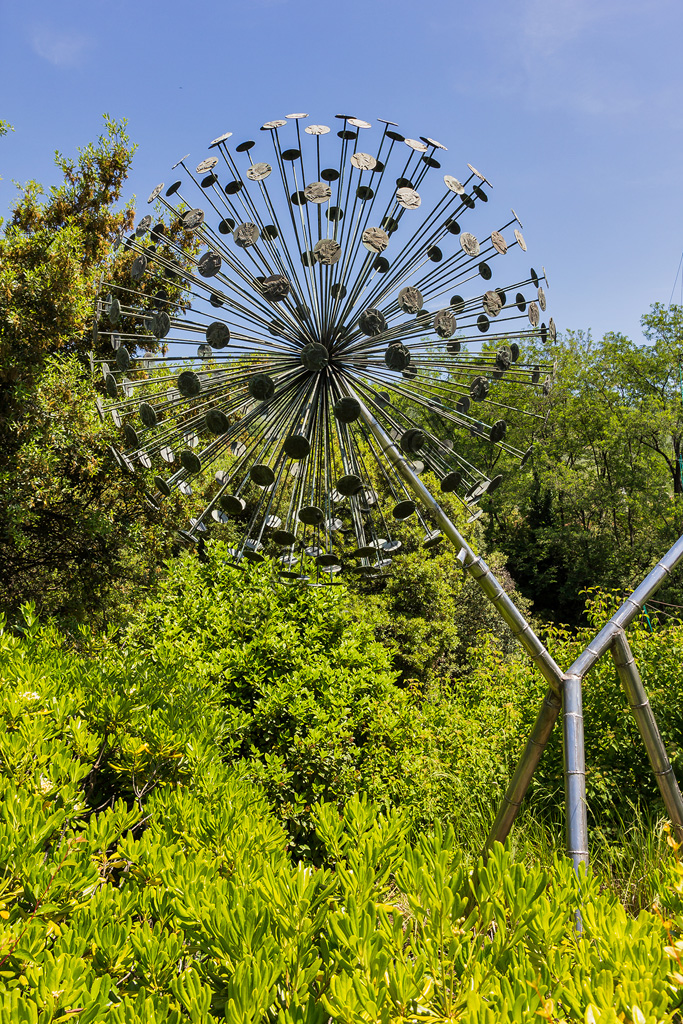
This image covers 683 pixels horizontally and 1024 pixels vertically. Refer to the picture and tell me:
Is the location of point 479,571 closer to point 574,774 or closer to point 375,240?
point 574,774

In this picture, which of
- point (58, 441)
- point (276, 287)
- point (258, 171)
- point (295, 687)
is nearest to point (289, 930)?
point (276, 287)

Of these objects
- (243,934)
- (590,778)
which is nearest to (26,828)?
(243,934)

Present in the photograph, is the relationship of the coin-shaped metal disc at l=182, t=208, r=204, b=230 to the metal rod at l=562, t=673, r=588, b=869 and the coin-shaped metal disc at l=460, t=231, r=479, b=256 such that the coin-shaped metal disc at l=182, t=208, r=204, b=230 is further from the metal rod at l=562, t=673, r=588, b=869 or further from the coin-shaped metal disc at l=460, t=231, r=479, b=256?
the metal rod at l=562, t=673, r=588, b=869

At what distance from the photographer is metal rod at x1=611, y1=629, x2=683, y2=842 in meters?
2.68

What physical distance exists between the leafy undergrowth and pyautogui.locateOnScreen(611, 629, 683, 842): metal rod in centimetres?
75

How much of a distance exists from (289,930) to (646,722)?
1.89 meters

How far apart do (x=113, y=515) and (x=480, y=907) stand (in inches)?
344

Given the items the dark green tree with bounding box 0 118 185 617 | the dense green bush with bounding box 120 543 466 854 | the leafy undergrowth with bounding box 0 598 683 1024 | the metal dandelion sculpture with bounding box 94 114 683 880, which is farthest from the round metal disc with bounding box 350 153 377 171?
the dark green tree with bounding box 0 118 185 617

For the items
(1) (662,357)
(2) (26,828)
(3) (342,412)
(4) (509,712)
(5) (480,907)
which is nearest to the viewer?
(5) (480,907)

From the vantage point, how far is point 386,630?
50.8 feet

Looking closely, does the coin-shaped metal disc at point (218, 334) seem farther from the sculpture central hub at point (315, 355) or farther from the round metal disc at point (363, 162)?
the round metal disc at point (363, 162)

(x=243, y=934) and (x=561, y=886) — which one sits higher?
(x=243, y=934)

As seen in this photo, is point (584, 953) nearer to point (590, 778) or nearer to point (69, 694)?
point (69, 694)

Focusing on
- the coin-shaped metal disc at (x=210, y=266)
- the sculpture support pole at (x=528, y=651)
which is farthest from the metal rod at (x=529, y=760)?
the coin-shaped metal disc at (x=210, y=266)
